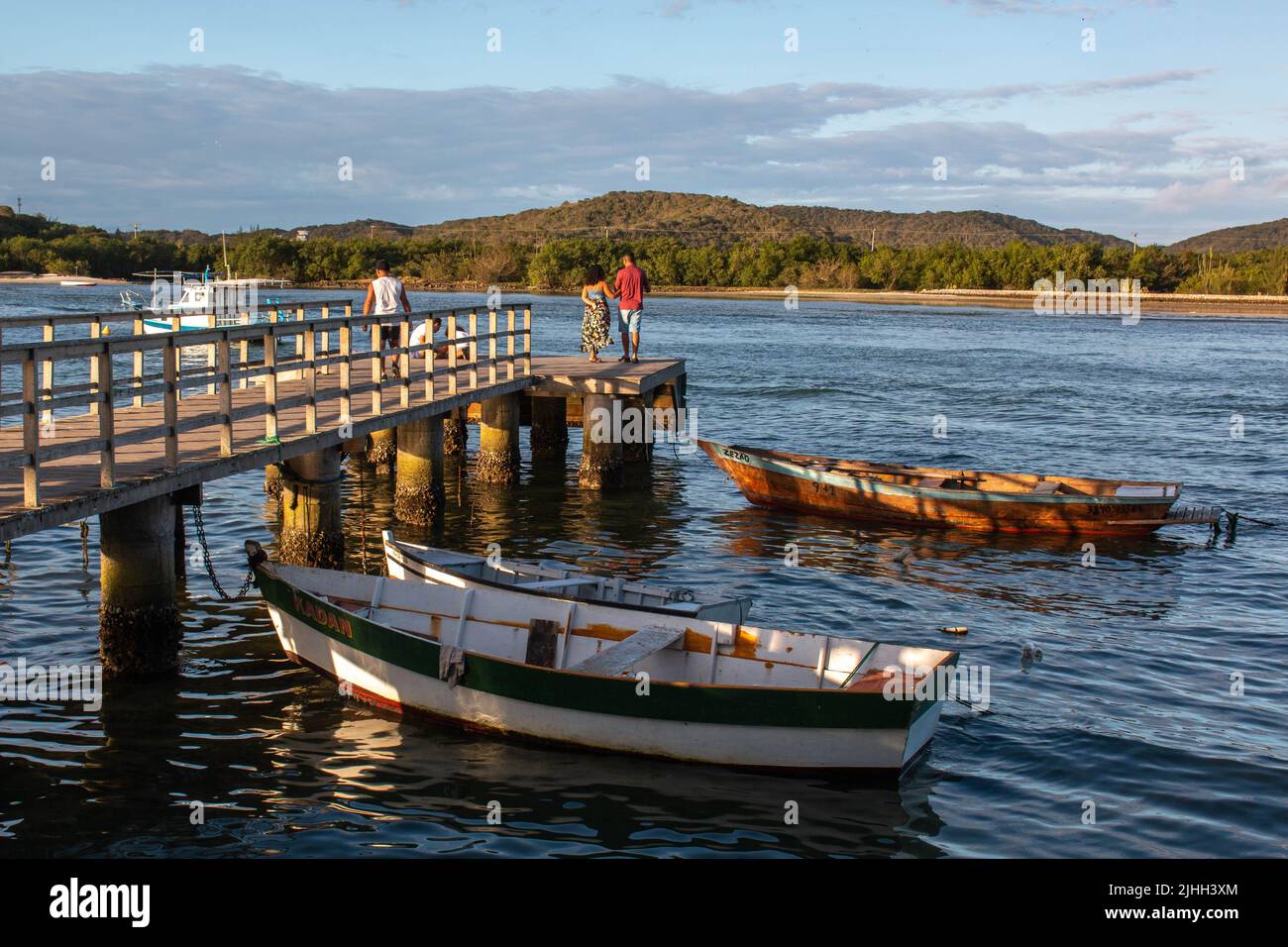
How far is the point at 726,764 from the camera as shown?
Answer: 1095cm

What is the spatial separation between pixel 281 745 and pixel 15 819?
232 cm

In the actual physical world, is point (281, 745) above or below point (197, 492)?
below

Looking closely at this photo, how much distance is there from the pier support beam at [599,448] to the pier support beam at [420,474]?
3.83m

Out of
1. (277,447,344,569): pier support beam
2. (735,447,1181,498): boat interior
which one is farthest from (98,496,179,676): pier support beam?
(735,447,1181,498): boat interior

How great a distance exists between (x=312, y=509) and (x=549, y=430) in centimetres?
1117

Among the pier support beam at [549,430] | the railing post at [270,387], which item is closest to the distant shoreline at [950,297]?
the pier support beam at [549,430]

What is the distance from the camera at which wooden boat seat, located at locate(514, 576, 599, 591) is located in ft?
43.4

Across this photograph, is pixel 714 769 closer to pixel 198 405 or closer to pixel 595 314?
pixel 198 405

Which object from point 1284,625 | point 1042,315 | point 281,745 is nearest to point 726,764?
point 281,745

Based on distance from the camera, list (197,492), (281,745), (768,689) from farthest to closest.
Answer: (197,492), (281,745), (768,689)

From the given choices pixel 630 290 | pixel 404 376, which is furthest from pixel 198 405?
pixel 630 290

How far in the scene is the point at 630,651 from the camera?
455 inches

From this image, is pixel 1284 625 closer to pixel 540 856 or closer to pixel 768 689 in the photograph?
pixel 768 689
